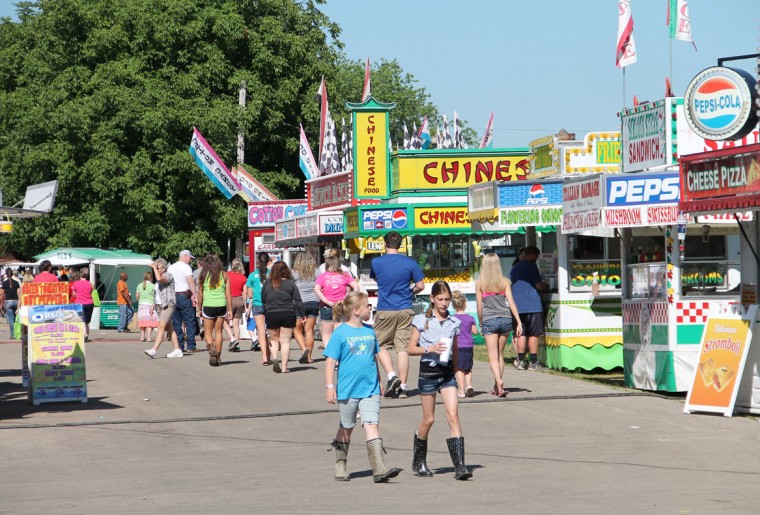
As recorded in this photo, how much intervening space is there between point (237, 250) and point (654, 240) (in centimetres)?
3358

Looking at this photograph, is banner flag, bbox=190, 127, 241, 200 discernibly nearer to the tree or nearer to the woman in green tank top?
the tree

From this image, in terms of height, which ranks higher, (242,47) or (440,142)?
(242,47)

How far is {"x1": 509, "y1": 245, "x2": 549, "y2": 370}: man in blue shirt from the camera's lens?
708 inches

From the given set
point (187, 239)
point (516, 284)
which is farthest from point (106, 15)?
point (516, 284)

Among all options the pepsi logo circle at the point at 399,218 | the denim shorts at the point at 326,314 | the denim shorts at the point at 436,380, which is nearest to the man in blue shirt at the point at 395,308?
the denim shorts at the point at 326,314

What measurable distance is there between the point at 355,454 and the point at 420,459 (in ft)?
4.96

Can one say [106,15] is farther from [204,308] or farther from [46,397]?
[46,397]

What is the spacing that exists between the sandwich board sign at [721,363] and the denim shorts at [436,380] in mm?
4490

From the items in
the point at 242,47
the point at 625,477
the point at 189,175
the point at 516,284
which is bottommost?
the point at 625,477

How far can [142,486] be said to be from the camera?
30.3 ft

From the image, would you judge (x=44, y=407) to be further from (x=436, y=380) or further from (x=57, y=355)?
(x=436, y=380)

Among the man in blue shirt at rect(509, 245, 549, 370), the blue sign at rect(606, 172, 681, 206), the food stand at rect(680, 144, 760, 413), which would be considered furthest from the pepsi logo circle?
the food stand at rect(680, 144, 760, 413)

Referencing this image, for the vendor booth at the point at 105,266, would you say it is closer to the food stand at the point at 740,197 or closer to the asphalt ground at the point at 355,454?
the asphalt ground at the point at 355,454

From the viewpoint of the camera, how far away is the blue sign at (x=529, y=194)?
19641 millimetres
